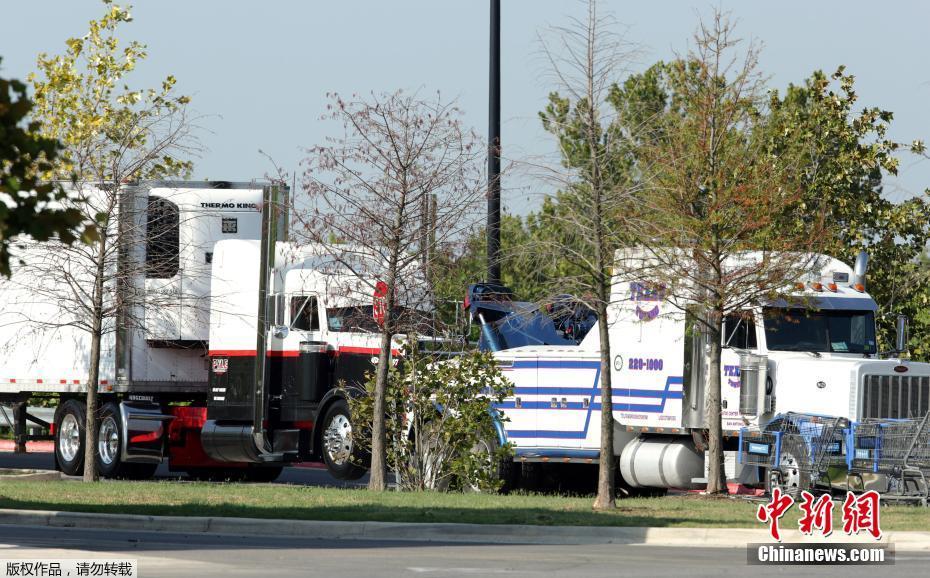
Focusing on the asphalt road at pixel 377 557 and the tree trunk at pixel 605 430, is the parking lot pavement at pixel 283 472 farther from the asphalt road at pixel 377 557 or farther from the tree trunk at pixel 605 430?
the asphalt road at pixel 377 557

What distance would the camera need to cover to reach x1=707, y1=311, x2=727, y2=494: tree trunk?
19438mm

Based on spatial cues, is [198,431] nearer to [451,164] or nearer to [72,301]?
[72,301]

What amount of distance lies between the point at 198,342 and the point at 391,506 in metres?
8.04

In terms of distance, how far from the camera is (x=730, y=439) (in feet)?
65.8

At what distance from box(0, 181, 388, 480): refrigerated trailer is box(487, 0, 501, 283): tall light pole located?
210cm

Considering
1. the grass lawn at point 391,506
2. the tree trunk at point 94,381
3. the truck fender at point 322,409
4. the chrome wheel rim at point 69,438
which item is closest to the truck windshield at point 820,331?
the grass lawn at point 391,506

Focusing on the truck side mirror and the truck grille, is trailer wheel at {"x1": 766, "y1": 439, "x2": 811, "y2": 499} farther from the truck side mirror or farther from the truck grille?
the truck side mirror

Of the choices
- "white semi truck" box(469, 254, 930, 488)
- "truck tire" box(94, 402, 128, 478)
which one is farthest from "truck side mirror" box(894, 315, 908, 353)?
"truck tire" box(94, 402, 128, 478)

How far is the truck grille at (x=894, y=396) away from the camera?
18.8 meters

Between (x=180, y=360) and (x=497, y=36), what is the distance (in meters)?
7.47

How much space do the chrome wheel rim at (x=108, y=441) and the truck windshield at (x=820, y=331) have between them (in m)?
10.4

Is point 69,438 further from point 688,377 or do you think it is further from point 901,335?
point 901,335

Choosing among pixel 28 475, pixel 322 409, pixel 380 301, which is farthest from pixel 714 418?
pixel 28 475

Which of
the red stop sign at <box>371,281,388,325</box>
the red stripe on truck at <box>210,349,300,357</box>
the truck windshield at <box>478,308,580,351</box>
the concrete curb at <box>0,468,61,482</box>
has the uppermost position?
the red stop sign at <box>371,281,388,325</box>
